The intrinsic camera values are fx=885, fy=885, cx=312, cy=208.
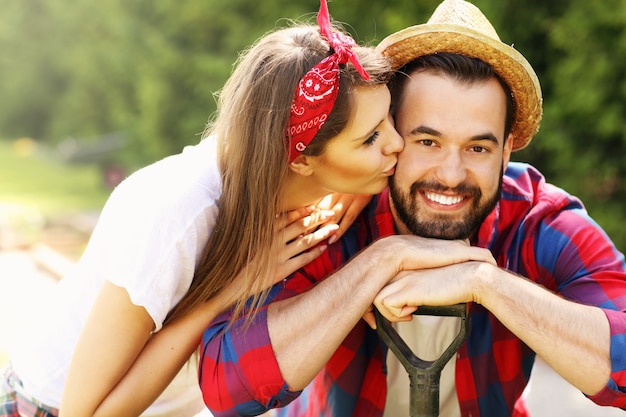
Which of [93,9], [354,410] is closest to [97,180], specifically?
[93,9]

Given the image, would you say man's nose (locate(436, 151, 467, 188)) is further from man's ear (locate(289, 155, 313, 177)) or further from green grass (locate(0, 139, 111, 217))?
green grass (locate(0, 139, 111, 217))

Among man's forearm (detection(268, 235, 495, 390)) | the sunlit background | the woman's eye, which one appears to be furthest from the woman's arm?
the sunlit background

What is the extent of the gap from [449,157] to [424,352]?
69cm

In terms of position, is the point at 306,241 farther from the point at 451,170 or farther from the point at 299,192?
the point at 451,170

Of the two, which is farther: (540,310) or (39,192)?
(39,192)

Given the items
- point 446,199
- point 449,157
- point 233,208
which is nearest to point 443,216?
point 446,199

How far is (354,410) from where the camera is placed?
2910mm

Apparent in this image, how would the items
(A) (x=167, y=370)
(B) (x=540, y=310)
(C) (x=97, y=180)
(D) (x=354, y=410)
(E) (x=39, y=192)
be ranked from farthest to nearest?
1. (C) (x=97, y=180)
2. (E) (x=39, y=192)
3. (D) (x=354, y=410)
4. (A) (x=167, y=370)
5. (B) (x=540, y=310)

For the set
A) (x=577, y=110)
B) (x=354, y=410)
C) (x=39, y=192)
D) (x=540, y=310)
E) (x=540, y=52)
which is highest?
(x=39, y=192)

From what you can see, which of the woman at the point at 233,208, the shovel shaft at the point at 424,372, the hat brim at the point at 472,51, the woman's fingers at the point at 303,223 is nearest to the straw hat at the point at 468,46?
the hat brim at the point at 472,51

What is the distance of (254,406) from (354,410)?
51 cm

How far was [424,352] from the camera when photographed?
3000 mm

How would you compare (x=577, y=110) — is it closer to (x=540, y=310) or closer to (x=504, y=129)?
(x=504, y=129)

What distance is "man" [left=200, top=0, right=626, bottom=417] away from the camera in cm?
242
